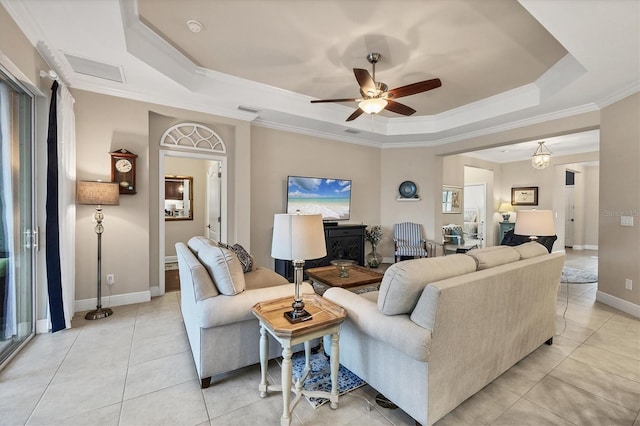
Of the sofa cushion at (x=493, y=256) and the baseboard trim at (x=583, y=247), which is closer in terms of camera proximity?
the sofa cushion at (x=493, y=256)

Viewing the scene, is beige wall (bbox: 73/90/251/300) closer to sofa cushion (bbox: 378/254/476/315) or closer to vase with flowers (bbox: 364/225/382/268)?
sofa cushion (bbox: 378/254/476/315)

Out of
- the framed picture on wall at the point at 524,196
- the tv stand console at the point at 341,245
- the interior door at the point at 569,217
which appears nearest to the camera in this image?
the tv stand console at the point at 341,245

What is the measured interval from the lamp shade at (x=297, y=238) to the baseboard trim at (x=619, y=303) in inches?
162

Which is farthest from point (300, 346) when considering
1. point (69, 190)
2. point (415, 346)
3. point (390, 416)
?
point (69, 190)

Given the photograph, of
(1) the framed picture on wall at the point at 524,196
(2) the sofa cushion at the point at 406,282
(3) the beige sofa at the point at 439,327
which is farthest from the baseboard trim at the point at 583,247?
(2) the sofa cushion at the point at 406,282

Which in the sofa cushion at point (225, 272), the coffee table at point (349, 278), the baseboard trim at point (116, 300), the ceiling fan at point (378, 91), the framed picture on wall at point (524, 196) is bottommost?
the baseboard trim at point (116, 300)

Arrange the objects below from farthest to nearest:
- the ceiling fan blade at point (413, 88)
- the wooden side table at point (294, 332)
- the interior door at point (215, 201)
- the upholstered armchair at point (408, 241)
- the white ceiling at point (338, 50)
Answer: the upholstered armchair at point (408, 241) → the interior door at point (215, 201) → the ceiling fan blade at point (413, 88) → the white ceiling at point (338, 50) → the wooden side table at point (294, 332)

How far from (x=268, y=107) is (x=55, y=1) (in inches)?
91.5

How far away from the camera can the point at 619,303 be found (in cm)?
355

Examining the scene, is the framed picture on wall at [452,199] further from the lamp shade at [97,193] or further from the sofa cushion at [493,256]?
the lamp shade at [97,193]

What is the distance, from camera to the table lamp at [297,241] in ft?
5.66

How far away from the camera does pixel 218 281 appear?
2.08 m

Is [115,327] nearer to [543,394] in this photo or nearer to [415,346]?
[415,346]

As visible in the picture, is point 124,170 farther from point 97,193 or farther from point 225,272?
point 225,272
